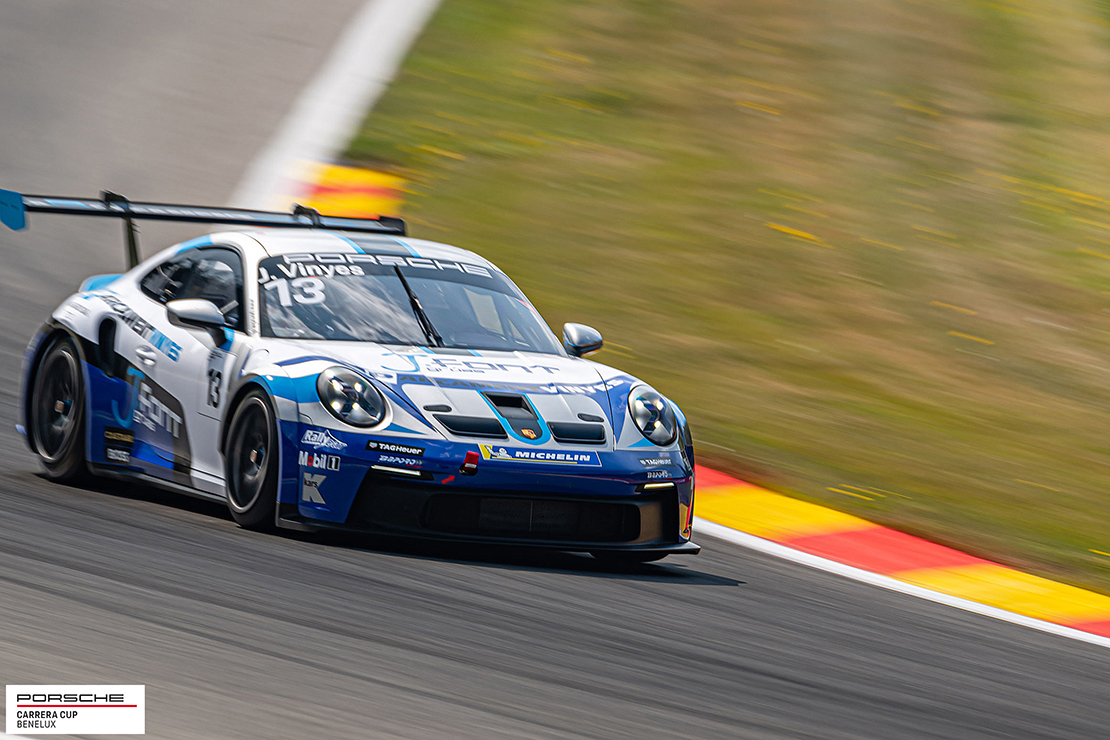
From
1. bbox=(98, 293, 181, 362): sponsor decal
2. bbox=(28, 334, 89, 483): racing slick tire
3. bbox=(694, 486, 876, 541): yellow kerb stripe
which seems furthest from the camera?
bbox=(694, 486, 876, 541): yellow kerb stripe

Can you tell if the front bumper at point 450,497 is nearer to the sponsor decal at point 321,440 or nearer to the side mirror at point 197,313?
the sponsor decal at point 321,440

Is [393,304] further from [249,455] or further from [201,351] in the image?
[249,455]

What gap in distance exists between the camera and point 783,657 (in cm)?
517

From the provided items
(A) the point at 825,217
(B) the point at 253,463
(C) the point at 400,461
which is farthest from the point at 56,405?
(A) the point at 825,217

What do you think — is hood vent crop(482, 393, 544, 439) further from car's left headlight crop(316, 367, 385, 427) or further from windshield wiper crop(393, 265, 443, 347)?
windshield wiper crop(393, 265, 443, 347)

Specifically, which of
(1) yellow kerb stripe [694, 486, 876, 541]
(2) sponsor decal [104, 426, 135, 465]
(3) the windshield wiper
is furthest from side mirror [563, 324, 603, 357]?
(2) sponsor decal [104, 426, 135, 465]

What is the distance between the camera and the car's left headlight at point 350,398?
5902mm

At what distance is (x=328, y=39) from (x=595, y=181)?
4.87 metres

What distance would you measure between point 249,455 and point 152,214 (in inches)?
70.9

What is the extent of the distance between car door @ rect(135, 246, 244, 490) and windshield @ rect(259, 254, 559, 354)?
0.19 meters

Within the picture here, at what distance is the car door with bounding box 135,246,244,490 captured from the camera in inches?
254

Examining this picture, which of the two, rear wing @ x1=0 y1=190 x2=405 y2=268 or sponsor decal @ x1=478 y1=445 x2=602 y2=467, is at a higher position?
rear wing @ x1=0 y1=190 x2=405 y2=268

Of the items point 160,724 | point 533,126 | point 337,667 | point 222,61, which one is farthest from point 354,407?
point 222,61

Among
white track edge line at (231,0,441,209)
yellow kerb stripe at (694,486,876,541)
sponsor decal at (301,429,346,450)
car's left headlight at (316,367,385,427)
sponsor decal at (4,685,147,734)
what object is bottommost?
yellow kerb stripe at (694,486,876,541)
